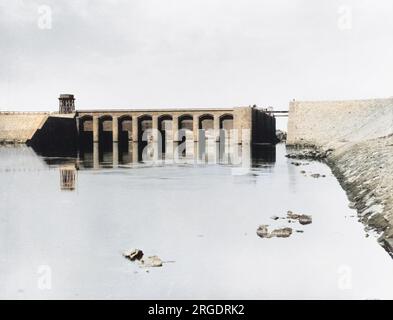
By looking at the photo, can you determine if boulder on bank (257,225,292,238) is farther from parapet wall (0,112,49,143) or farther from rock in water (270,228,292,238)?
parapet wall (0,112,49,143)

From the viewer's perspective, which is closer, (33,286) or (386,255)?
(33,286)

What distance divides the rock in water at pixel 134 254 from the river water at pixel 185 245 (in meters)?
0.16

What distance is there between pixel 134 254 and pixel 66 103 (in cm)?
7983

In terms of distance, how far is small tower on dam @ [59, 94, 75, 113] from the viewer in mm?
86062

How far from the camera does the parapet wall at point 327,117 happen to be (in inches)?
2835

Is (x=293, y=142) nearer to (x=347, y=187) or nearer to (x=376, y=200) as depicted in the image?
(x=347, y=187)

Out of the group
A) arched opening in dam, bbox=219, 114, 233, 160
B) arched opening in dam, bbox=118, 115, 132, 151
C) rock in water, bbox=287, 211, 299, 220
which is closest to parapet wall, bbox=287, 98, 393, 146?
arched opening in dam, bbox=219, 114, 233, 160

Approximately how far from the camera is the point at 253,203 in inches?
738

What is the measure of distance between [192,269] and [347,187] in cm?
1445

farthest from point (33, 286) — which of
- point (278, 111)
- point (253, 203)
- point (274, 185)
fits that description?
point (278, 111)

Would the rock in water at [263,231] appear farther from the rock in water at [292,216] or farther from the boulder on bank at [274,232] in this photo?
the rock in water at [292,216]

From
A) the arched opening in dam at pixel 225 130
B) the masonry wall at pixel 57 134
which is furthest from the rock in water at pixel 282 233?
the masonry wall at pixel 57 134

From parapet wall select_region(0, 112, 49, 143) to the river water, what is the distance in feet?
173

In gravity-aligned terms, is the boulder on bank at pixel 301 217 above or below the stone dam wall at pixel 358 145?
below
